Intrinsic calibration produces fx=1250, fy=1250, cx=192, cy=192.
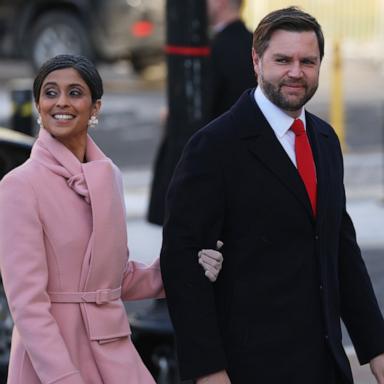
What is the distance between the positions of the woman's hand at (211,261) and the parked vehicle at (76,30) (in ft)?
47.4

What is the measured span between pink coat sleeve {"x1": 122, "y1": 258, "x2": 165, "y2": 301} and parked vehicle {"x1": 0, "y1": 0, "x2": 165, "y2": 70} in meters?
14.2

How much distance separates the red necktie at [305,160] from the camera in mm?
3844

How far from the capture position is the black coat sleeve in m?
3.71

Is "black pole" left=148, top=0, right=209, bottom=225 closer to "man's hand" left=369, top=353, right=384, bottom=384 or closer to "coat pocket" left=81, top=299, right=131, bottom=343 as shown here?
"man's hand" left=369, top=353, right=384, bottom=384

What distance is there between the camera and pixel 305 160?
388cm

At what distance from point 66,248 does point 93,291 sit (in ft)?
0.54

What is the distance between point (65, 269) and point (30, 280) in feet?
0.42

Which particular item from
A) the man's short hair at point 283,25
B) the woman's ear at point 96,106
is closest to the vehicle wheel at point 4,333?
the woman's ear at point 96,106

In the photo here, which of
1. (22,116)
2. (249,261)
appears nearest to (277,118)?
(249,261)

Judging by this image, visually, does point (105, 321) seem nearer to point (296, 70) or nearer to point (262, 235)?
point (262, 235)

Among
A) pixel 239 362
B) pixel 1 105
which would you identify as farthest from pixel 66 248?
pixel 1 105

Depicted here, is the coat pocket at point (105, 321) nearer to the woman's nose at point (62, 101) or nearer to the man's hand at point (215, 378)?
the man's hand at point (215, 378)

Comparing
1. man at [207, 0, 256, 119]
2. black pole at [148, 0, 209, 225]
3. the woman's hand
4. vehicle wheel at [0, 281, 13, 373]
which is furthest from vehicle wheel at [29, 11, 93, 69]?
the woman's hand

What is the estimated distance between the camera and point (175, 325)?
12.4 ft
